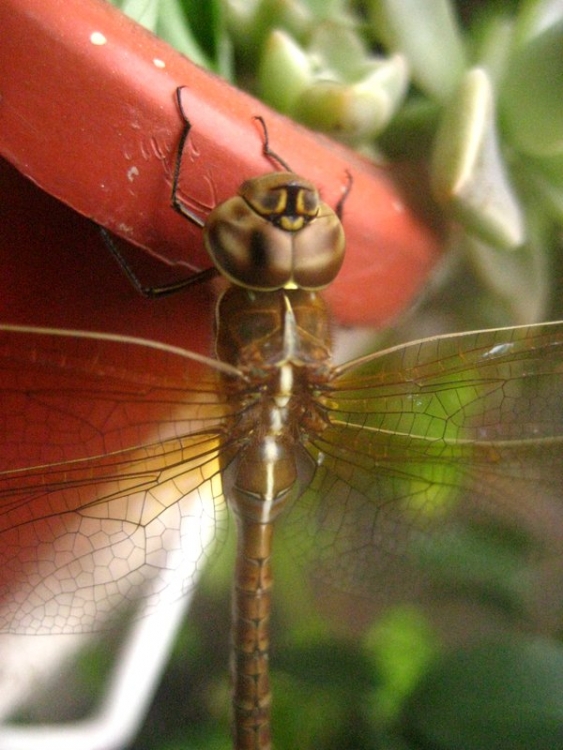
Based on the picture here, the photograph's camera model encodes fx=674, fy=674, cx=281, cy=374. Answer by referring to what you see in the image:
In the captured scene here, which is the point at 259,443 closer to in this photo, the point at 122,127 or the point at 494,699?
the point at 122,127

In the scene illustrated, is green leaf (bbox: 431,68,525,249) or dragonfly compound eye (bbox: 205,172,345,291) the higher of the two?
green leaf (bbox: 431,68,525,249)

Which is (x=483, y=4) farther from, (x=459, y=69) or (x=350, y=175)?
(x=350, y=175)

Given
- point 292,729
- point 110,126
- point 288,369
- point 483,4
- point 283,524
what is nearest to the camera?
point 110,126

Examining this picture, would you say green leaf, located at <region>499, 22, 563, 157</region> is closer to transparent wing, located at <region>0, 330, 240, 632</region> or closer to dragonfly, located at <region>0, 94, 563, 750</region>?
dragonfly, located at <region>0, 94, 563, 750</region>

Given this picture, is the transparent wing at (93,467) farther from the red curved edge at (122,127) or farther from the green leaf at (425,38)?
the green leaf at (425,38)

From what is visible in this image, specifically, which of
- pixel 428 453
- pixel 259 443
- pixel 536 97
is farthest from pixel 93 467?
pixel 536 97

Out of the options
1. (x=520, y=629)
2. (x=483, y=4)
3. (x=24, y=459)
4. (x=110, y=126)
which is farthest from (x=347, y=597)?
(x=483, y=4)

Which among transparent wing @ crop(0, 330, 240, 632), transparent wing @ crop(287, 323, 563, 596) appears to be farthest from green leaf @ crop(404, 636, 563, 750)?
transparent wing @ crop(0, 330, 240, 632)
